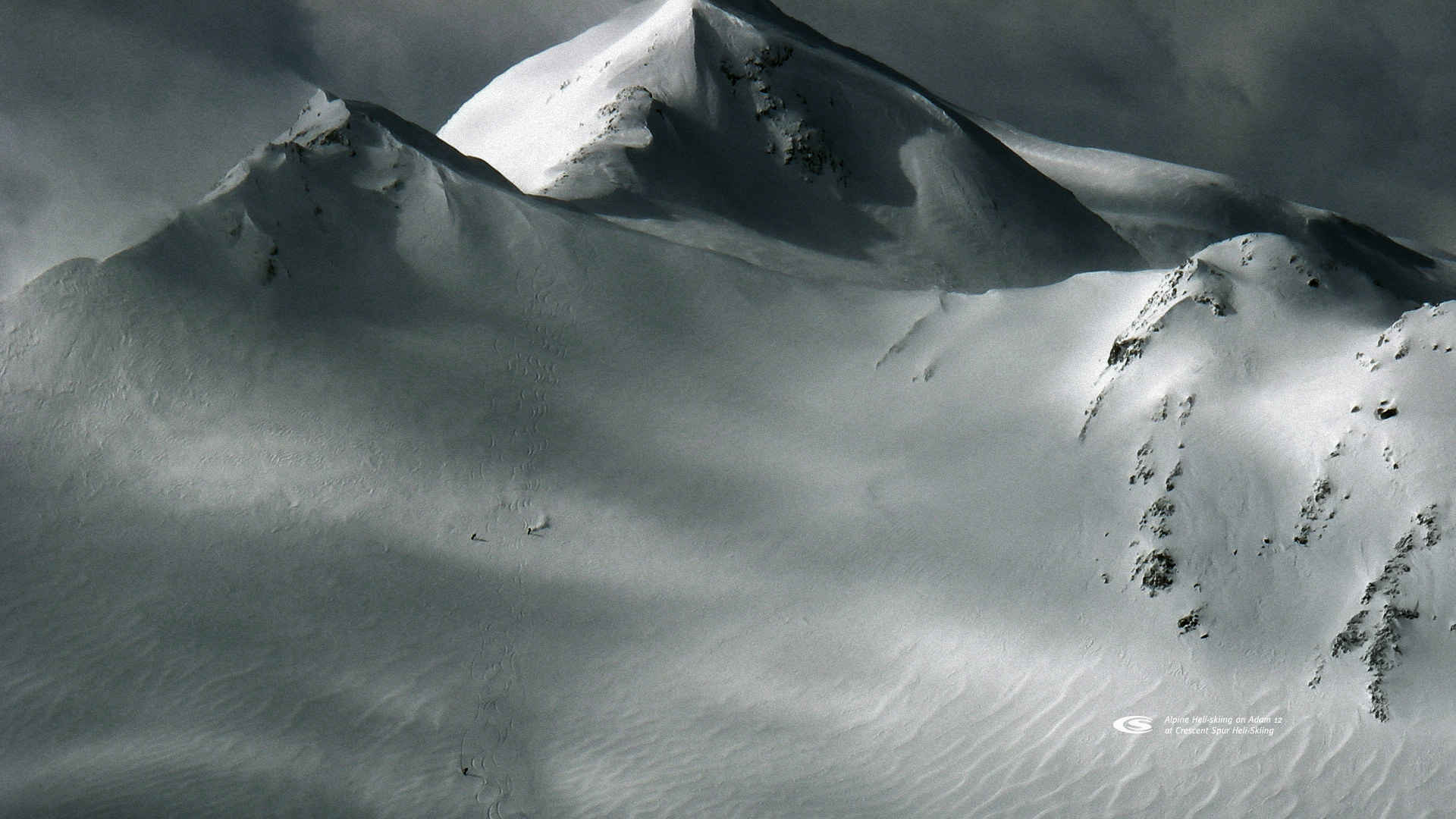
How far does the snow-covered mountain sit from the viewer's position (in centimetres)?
2405

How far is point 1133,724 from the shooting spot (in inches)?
953

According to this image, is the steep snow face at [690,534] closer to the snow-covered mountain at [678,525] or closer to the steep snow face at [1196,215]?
the snow-covered mountain at [678,525]

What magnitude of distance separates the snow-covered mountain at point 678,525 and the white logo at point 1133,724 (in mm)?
64

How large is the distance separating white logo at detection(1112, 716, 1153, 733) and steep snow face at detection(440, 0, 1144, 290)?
1058 inches

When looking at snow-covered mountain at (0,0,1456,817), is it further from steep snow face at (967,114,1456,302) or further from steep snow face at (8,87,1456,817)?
steep snow face at (967,114,1456,302)

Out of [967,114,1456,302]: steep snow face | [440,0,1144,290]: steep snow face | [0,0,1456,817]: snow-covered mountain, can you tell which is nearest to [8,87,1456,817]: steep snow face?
[0,0,1456,817]: snow-covered mountain

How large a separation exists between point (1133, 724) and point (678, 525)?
11.9 metres

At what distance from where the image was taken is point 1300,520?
2720 centimetres

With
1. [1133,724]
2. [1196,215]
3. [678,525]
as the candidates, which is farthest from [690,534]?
[1196,215]

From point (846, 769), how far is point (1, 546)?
19.7 metres

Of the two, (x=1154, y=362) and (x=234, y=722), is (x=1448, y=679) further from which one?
(x=234, y=722)

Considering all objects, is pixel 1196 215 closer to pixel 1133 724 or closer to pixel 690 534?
pixel 690 534

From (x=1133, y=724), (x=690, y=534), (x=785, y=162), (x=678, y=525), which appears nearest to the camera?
(x=1133, y=724)

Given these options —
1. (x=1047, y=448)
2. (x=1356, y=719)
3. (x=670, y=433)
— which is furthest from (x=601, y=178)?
(x=1356, y=719)
